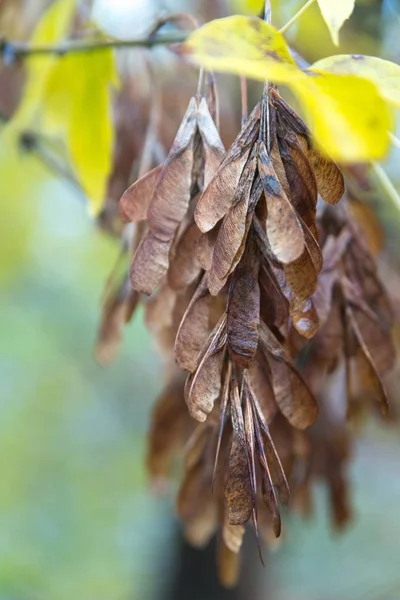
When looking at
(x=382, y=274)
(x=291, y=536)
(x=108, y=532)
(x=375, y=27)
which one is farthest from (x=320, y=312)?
(x=108, y=532)

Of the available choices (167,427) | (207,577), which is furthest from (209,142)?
(207,577)

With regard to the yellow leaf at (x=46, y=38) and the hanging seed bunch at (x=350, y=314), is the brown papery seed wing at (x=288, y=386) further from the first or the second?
the yellow leaf at (x=46, y=38)

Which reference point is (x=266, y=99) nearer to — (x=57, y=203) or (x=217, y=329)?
(x=217, y=329)

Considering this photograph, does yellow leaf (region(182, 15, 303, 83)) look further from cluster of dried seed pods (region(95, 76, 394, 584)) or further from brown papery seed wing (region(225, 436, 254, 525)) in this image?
brown papery seed wing (region(225, 436, 254, 525))

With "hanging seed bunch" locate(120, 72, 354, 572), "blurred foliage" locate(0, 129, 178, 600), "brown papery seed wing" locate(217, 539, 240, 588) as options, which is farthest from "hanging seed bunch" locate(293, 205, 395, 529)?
"blurred foliage" locate(0, 129, 178, 600)

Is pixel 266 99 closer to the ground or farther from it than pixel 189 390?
farther from it

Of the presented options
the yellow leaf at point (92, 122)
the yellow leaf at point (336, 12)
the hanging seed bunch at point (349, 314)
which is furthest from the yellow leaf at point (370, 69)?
the yellow leaf at point (92, 122)
